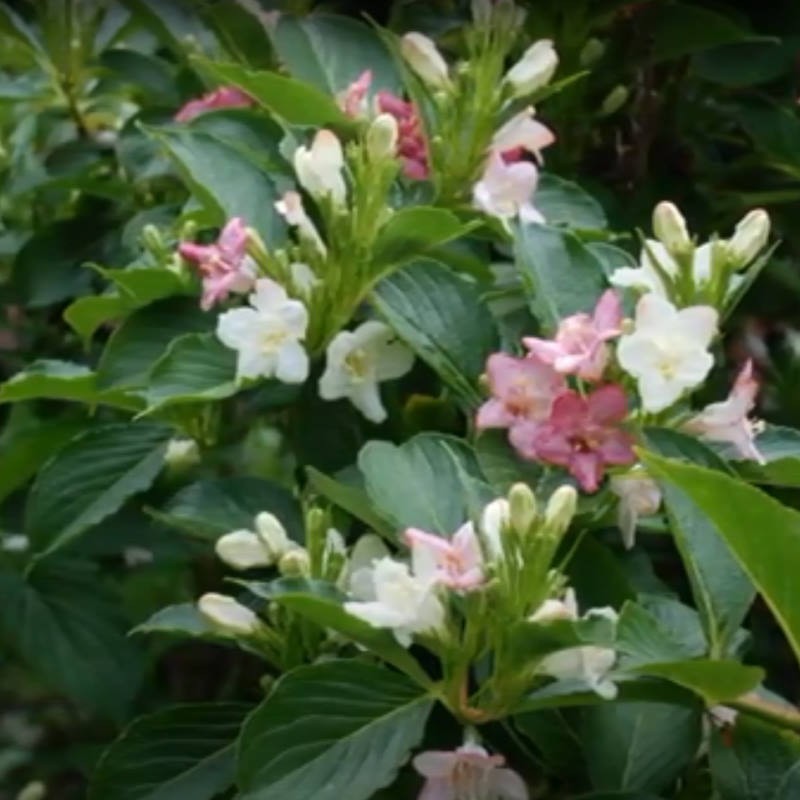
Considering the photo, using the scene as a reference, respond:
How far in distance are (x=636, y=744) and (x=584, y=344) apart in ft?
0.62

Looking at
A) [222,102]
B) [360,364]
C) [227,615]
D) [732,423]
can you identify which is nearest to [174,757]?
[227,615]

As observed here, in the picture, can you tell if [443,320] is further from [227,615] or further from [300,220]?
[227,615]

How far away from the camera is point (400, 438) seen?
1060 millimetres

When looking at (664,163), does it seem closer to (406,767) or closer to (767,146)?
(767,146)

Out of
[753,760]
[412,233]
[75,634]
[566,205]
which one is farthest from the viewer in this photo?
[75,634]

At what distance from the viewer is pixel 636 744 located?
2.92 ft

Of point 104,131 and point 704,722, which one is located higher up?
point 704,722

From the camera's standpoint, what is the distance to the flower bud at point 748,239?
92cm

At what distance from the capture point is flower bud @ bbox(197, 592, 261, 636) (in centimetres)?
90

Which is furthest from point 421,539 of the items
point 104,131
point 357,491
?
point 104,131

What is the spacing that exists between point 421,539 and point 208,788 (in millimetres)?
234

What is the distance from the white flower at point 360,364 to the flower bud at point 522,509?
0.63ft

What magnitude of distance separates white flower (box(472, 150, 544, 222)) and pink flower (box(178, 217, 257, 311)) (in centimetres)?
14

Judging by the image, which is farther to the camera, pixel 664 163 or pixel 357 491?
pixel 664 163
